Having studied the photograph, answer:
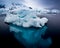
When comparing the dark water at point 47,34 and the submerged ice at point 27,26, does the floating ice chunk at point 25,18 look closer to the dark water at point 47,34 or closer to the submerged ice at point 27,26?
the submerged ice at point 27,26

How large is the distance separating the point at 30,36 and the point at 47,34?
0.34 metres

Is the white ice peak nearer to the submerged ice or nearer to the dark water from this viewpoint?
the submerged ice

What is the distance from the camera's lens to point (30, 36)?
2.32 metres

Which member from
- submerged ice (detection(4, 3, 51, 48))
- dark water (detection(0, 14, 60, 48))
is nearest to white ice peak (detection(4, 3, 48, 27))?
submerged ice (detection(4, 3, 51, 48))

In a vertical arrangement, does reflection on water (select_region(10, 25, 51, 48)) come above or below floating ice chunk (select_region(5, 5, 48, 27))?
below

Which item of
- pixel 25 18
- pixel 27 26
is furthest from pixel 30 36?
pixel 25 18

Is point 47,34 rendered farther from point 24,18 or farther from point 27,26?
point 24,18

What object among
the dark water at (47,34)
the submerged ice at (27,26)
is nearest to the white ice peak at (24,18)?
the submerged ice at (27,26)

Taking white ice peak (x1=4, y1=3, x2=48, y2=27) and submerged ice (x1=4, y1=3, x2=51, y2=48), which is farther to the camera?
white ice peak (x1=4, y1=3, x2=48, y2=27)

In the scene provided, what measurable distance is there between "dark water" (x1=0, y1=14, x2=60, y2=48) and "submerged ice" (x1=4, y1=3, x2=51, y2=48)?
3.1 inches

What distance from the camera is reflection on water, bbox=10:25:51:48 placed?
2156 millimetres

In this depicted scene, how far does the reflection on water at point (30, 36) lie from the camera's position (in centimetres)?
216

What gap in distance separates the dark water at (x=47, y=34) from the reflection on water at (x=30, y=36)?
80 mm

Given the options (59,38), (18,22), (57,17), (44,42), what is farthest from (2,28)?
(57,17)
